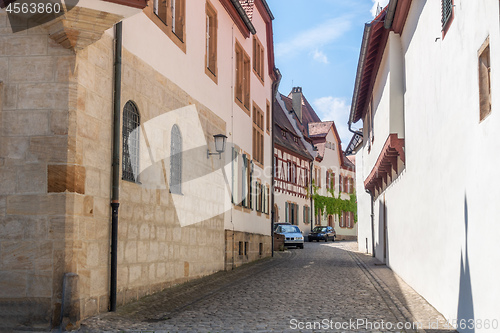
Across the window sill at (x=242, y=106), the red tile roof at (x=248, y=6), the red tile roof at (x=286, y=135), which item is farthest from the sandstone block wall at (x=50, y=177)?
the red tile roof at (x=286, y=135)

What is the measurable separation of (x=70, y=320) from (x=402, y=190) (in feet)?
28.7

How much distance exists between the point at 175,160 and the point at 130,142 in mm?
2305

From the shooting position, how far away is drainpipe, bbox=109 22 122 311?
29.0 feet

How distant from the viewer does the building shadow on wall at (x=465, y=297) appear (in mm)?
6696

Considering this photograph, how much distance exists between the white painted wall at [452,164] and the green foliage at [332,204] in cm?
3799

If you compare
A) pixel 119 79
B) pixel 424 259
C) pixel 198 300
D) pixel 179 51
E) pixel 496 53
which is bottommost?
pixel 198 300

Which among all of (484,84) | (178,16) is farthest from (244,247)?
(484,84)

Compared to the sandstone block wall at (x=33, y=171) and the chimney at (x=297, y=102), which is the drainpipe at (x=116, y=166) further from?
the chimney at (x=297, y=102)

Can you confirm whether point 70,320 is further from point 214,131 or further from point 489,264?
point 214,131

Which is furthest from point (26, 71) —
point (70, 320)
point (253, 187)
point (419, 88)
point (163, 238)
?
point (253, 187)

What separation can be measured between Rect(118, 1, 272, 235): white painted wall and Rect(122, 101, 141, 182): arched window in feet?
3.19

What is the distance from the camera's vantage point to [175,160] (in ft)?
40.1

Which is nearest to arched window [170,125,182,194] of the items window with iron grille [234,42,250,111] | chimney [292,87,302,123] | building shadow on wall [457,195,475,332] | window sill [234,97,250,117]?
building shadow on wall [457,195,475,332]

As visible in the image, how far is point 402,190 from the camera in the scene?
46.0 feet
